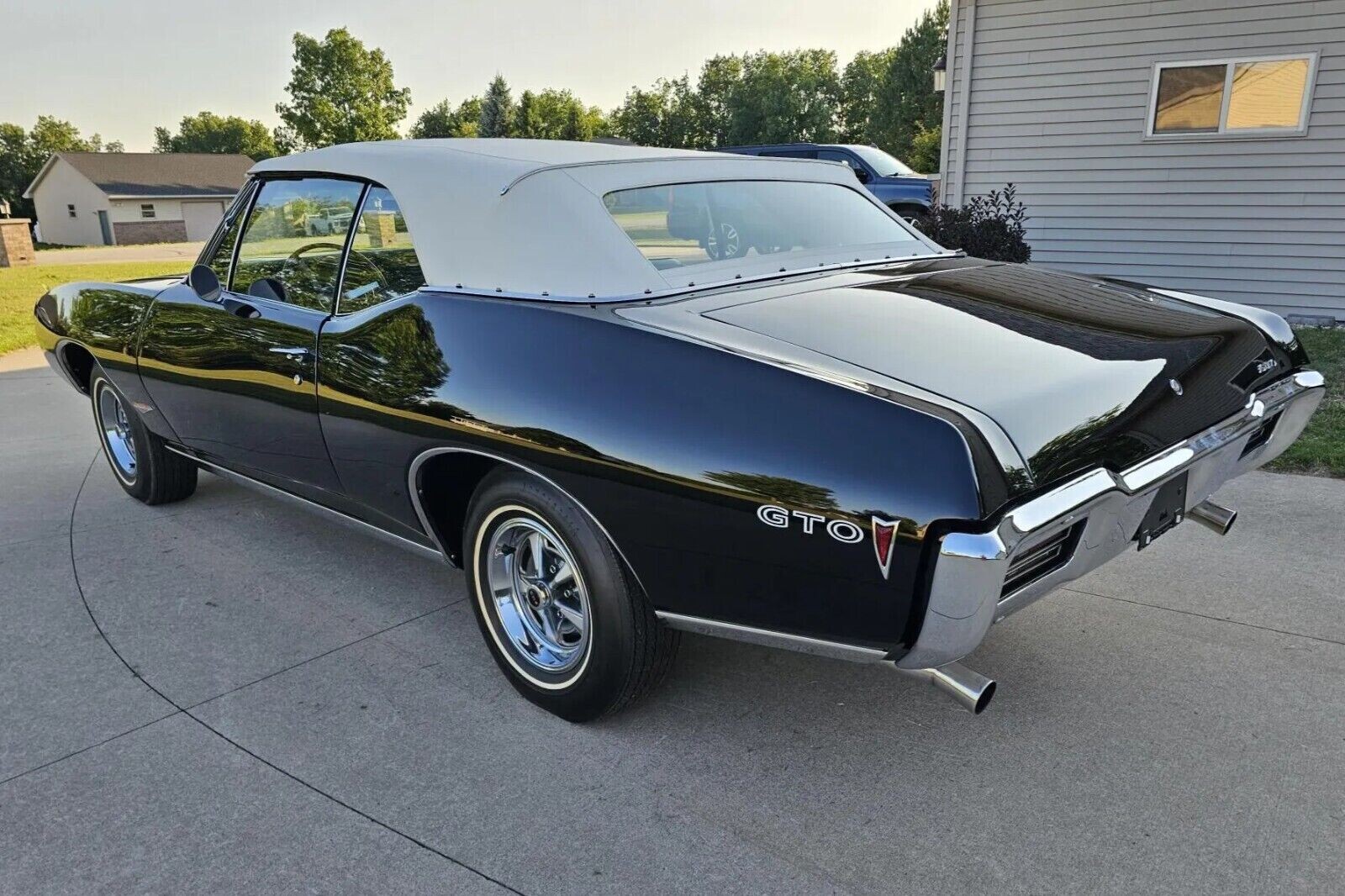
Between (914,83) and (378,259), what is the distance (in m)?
57.8

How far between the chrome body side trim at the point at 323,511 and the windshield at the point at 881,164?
11449 mm

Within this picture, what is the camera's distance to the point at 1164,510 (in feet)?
8.25

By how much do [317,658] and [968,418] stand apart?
2.30 m

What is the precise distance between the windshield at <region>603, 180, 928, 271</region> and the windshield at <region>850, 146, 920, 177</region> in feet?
34.7

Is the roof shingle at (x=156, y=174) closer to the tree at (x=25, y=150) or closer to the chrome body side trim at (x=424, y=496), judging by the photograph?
the tree at (x=25, y=150)

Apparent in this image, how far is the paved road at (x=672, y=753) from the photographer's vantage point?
2.19 meters

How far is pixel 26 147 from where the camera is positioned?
78438mm

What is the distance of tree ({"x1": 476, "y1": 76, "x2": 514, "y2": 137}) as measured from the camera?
6988 cm

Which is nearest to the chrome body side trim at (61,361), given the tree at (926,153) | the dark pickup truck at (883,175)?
the dark pickup truck at (883,175)

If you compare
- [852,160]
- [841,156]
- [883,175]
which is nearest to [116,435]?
[883,175]

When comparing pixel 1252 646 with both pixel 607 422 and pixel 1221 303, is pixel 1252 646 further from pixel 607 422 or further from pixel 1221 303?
pixel 607 422

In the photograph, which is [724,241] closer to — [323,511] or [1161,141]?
[323,511]


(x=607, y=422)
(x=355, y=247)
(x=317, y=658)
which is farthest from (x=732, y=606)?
(x=355, y=247)

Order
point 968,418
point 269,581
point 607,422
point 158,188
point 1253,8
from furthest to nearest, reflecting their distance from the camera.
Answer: point 158,188 → point 1253,8 → point 269,581 → point 607,422 → point 968,418
